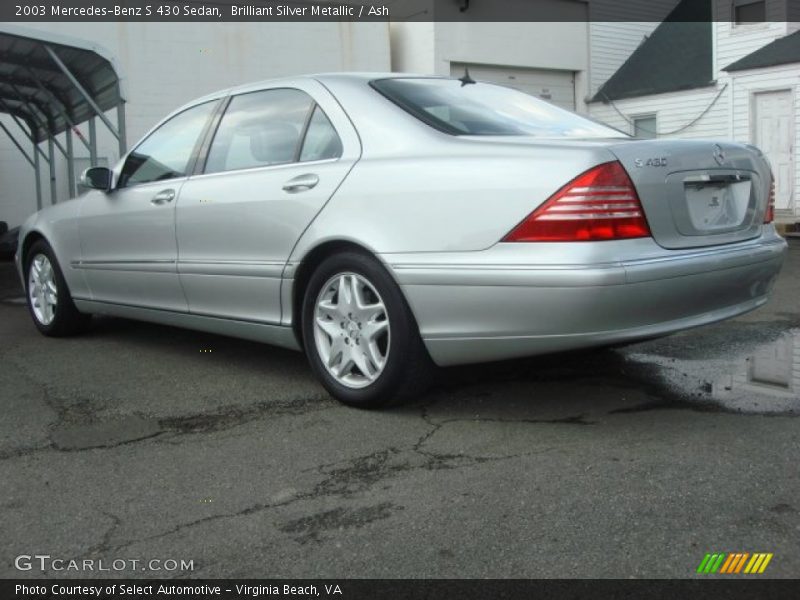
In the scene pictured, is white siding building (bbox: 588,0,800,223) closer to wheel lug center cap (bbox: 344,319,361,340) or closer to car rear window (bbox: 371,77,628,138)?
car rear window (bbox: 371,77,628,138)

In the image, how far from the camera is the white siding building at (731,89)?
1498 cm

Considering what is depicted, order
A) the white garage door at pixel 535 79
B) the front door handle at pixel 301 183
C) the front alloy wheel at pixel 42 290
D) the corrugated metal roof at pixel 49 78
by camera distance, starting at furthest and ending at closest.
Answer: the white garage door at pixel 535 79 < the corrugated metal roof at pixel 49 78 < the front alloy wheel at pixel 42 290 < the front door handle at pixel 301 183

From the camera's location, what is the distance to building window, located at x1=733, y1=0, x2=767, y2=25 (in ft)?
52.3

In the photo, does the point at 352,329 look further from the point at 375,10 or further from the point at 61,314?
the point at 375,10

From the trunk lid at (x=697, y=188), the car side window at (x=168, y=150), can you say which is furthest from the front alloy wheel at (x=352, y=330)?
the car side window at (x=168, y=150)

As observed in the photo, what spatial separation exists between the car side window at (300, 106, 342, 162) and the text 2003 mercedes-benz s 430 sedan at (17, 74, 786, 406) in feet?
0.04

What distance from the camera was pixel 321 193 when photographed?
391 cm

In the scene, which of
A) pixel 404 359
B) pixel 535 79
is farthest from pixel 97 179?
pixel 535 79

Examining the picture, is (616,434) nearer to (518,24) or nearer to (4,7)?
(4,7)

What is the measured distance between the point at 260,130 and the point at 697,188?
219cm

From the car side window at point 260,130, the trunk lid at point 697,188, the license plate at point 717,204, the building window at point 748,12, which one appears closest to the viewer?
the trunk lid at point 697,188

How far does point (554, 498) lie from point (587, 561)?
443 millimetres

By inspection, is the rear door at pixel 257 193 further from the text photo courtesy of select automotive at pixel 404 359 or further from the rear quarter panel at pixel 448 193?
the rear quarter panel at pixel 448 193

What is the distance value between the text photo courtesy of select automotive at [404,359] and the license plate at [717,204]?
0.01 meters
